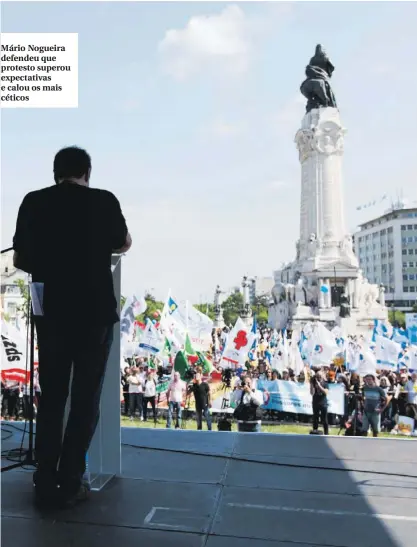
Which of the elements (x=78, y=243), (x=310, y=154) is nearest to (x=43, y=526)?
(x=78, y=243)

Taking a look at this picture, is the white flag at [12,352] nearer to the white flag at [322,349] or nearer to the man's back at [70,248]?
the man's back at [70,248]

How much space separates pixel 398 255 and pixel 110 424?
10563cm

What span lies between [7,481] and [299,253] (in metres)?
55.8

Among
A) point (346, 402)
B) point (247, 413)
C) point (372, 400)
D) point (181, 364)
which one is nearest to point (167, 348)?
point (181, 364)

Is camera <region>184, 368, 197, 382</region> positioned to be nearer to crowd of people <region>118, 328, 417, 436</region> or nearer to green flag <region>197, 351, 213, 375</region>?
crowd of people <region>118, 328, 417, 436</region>

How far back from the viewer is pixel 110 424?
128 inches

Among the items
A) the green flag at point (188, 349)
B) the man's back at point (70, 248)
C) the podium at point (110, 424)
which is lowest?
the green flag at point (188, 349)

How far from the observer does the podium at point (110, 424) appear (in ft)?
10.4

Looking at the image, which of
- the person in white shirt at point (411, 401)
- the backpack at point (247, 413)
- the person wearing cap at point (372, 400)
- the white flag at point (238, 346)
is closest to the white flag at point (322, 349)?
the white flag at point (238, 346)

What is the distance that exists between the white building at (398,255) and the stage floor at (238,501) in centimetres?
10038

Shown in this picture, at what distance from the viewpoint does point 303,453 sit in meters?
3.79

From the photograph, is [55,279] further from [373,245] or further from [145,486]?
[373,245]

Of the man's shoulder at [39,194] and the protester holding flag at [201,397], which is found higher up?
Result: the man's shoulder at [39,194]

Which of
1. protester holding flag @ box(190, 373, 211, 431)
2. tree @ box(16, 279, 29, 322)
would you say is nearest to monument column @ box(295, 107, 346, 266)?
tree @ box(16, 279, 29, 322)
